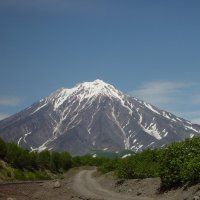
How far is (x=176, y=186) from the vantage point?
141 ft

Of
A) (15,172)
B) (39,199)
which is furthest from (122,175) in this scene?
(15,172)

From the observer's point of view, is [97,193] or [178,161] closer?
[178,161]

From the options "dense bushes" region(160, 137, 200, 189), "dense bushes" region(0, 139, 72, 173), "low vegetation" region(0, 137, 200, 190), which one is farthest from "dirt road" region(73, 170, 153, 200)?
"dense bushes" region(0, 139, 72, 173)

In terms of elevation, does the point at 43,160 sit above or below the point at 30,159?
above

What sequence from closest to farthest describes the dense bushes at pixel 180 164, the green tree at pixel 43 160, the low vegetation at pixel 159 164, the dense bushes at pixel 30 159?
1. the dense bushes at pixel 180 164
2. the low vegetation at pixel 159 164
3. the dense bushes at pixel 30 159
4. the green tree at pixel 43 160

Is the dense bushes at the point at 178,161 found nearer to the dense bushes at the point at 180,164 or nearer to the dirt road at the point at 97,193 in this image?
the dense bushes at the point at 180,164

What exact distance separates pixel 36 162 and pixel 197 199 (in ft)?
380

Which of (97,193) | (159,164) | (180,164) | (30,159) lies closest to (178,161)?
(180,164)

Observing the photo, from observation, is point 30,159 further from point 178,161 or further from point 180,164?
point 180,164

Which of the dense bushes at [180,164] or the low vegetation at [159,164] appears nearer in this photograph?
the dense bushes at [180,164]

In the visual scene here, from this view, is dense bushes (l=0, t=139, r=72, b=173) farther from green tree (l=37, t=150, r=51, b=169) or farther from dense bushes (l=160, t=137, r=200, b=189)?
dense bushes (l=160, t=137, r=200, b=189)

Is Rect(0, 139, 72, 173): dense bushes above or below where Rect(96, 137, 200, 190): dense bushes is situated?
above

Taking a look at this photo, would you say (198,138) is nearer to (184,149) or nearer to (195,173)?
(184,149)

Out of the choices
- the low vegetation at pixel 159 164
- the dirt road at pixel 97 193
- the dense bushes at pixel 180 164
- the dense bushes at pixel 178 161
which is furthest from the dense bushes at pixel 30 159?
the dense bushes at pixel 178 161
